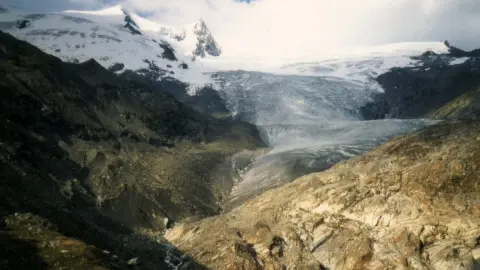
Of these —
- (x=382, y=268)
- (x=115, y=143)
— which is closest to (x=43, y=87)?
(x=115, y=143)

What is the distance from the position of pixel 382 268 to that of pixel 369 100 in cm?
17257

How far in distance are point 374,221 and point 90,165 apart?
39.3 metres

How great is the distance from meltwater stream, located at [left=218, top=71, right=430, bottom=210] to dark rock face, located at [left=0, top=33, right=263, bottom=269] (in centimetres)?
778

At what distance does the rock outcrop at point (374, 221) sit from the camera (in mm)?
34844

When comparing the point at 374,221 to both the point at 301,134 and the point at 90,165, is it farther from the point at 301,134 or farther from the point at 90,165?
the point at 301,134

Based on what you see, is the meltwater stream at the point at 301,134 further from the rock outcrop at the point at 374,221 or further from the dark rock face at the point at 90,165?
the rock outcrop at the point at 374,221

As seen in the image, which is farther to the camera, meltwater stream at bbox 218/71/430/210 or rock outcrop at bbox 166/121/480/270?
meltwater stream at bbox 218/71/430/210

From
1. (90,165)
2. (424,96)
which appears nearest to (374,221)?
(90,165)

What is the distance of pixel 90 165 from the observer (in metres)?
62.2

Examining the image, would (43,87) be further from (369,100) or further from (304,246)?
(369,100)

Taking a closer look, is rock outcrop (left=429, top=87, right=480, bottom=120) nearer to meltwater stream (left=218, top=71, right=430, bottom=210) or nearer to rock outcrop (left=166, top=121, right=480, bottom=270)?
meltwater stream (left=218, top=71, right=430, bottom=210)

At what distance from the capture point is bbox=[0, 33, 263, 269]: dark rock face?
3450 centimetres

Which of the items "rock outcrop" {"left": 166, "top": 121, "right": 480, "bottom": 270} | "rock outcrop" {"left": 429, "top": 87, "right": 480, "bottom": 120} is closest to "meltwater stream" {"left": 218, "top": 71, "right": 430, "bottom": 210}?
"rock outcrop" {"left": 429, "top": 87, "right": 480, "bottom": 120}

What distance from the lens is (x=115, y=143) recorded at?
71.2 metres
